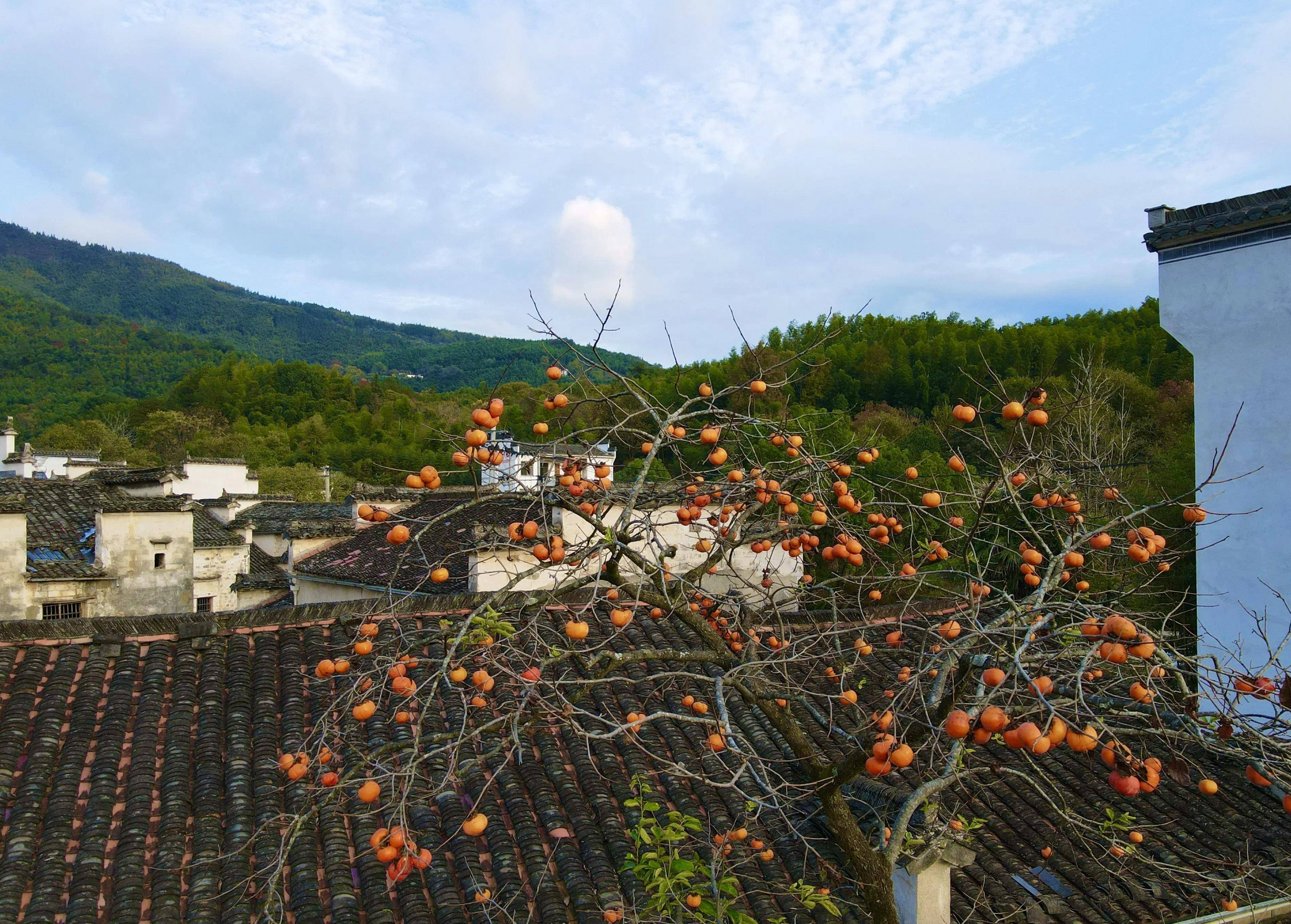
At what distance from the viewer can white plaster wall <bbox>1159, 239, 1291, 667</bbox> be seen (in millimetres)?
7652

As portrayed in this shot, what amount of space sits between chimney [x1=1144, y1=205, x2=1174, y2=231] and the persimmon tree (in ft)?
15.2

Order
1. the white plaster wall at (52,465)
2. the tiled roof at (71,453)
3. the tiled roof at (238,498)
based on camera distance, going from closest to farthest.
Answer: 1. the tiled roof at (238,498)
2. the white plaster wall at (52,465)
3. the tiled roof at (71,453)

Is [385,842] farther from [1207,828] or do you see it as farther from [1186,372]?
[1186,372]

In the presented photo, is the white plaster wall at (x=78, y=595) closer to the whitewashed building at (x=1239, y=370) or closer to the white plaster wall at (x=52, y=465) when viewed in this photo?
the whitewashed building at (x=1239, y=370)

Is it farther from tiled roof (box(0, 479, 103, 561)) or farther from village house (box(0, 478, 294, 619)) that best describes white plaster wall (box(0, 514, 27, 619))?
tiled roof (box(0, 479, 103, 561))

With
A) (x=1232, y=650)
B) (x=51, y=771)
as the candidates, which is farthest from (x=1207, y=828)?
A: (x=51, y=771)

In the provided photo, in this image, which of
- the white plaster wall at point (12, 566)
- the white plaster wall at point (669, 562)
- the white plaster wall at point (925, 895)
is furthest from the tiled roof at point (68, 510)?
the white plaster wall at point (925, 895)

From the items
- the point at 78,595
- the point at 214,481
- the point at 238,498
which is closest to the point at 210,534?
the point at 78,595

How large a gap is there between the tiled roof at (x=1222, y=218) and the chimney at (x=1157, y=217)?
0.02m

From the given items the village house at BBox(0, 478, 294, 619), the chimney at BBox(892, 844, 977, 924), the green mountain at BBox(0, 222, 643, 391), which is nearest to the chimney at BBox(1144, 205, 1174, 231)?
the chimney at BBox(892, 844, 977, 924)

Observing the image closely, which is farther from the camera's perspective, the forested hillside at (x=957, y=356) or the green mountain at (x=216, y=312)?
the green mountain at (x=216, y=312)

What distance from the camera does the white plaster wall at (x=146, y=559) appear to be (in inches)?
554

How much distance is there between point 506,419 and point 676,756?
11.8 metres

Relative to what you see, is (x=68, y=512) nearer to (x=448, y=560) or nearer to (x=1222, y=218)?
(x=448, y=560)
